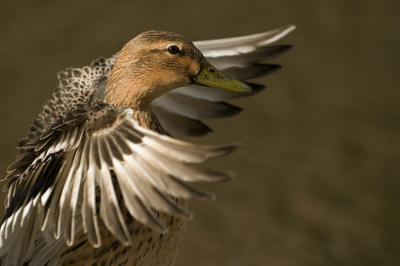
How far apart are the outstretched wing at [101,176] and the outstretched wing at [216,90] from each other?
41.9 inches

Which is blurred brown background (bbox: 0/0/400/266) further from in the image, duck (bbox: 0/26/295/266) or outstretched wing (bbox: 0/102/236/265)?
outstretched wing (bbox: 0/102/236/265)

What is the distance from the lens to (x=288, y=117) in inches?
230

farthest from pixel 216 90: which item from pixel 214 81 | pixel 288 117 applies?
pixel 288 117

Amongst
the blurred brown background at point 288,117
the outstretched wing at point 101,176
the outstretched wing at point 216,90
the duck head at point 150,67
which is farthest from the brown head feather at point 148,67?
the blurred brown background at point 288,117

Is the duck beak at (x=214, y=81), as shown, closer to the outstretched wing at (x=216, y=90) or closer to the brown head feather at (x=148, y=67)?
the brown head feather at (x=148, y=67)

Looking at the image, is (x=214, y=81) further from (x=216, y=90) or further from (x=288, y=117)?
(x=288, y=117)

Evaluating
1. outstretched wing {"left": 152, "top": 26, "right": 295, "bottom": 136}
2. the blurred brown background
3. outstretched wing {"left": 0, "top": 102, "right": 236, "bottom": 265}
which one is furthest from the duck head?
the blurred brown background

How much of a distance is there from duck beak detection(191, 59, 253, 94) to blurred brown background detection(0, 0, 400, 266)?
8.06 feet

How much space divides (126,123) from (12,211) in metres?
0.59

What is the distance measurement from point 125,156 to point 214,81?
Result: 0.80m

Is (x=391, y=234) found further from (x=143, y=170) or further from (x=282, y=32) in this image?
(x=143, y=170)

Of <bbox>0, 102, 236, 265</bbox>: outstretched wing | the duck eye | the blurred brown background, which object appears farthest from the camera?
the blurred brown background

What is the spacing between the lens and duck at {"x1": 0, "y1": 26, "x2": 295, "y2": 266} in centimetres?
155

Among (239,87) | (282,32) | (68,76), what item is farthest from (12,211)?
(282,32)
